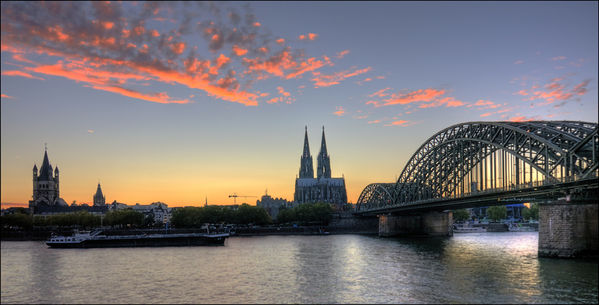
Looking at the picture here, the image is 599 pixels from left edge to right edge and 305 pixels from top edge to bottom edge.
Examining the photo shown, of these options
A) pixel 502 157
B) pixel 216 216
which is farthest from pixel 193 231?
pixel 502 157

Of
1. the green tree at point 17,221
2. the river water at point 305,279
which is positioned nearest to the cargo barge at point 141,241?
the river water at point 305,279

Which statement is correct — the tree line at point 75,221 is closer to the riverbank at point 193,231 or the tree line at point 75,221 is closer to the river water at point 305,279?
the riverbank at point 193,231

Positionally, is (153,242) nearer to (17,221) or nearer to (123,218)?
(123,218)

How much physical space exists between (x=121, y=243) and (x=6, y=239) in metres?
46.0

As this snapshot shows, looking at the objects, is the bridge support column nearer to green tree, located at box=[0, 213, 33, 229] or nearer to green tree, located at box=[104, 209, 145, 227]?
green tree, located at box=[104, 209, 145, 227]

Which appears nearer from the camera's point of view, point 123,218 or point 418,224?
point 418,224

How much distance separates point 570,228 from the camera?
5900 cm

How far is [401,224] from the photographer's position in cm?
13588

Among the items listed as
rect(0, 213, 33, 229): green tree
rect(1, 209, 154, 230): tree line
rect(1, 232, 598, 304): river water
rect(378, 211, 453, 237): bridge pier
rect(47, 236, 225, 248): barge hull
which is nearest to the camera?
rect(1, 232, 598, 304): river water

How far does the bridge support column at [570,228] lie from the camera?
58562 millimetres

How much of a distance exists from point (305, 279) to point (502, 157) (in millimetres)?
44635

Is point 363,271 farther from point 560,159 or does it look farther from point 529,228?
point 529,228

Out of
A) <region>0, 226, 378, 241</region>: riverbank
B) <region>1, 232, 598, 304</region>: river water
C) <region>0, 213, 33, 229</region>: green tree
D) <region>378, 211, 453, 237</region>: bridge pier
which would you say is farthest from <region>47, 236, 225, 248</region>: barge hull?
<region>0, 213, 33, 229</region>: green tree

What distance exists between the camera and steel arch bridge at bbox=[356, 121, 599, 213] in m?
63.2
